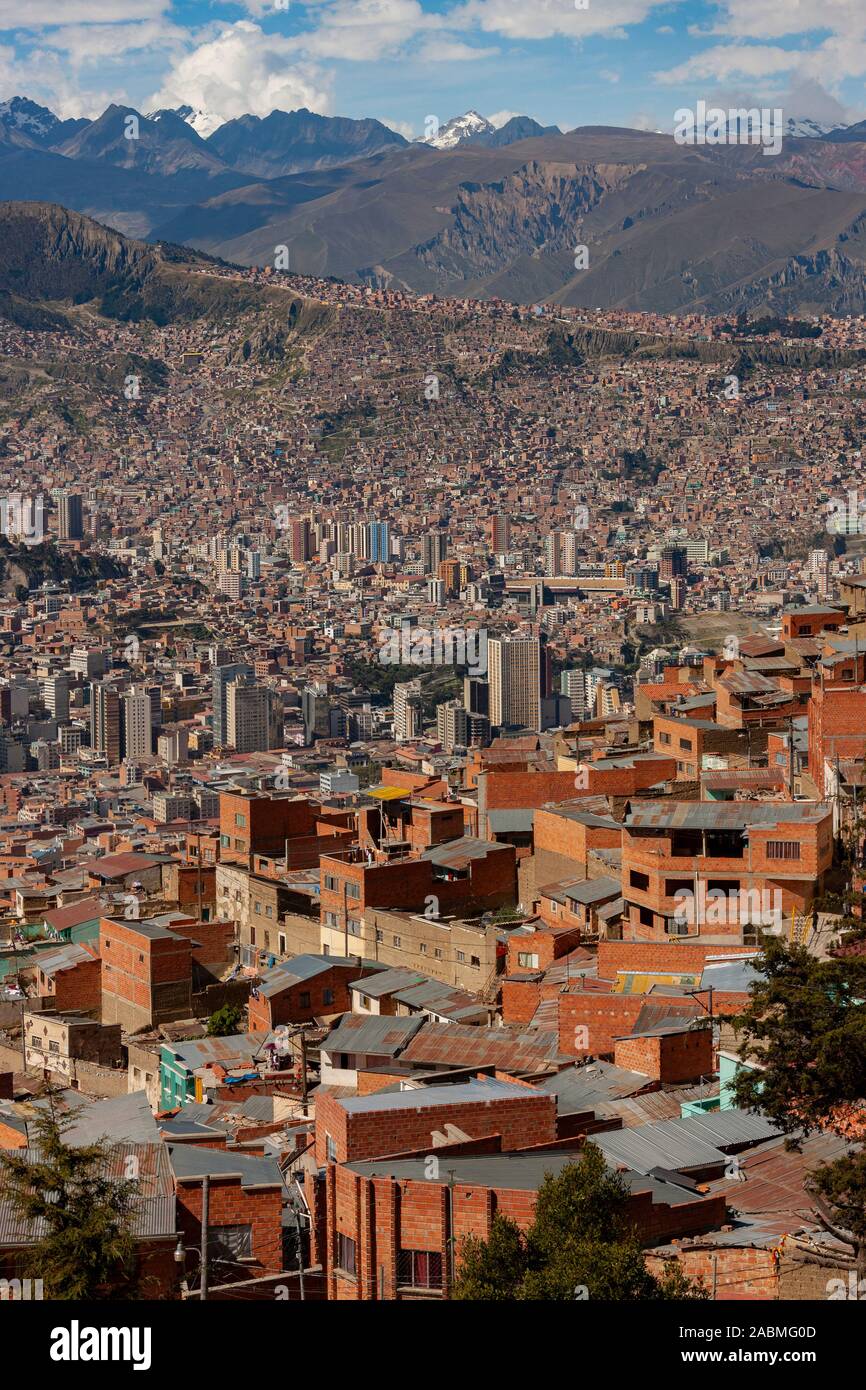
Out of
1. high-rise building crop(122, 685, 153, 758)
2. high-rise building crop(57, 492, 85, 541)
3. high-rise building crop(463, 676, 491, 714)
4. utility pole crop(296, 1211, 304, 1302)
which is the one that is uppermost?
high-rise building crop(57, 492, 85, 541)

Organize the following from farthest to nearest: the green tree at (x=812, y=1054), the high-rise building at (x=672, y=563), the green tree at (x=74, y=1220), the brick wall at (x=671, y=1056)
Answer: the high-rise building at (x=672, y=563) → the brick wall at (x=671, y=1056) → the green tree at (x=812, y=1054) → the green tree at (x=74, y=1220)

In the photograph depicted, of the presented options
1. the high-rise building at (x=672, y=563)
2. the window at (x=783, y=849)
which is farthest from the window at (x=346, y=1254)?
the high-rise building at (x=672, y=563)

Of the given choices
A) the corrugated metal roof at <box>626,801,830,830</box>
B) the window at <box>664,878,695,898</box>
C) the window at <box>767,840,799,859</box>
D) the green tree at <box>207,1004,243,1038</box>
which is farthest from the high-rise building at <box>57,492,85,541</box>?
the window at <box>767,840,799,859</box>

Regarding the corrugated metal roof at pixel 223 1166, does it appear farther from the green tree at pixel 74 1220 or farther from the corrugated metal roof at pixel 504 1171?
the green tree at pixel 74 1220

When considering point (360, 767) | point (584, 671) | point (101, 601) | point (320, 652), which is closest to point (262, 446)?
point (101, 601)

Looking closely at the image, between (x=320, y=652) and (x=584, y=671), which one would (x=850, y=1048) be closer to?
(x=584, y=671)

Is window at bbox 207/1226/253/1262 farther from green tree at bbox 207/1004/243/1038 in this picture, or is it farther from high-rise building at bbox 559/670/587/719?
high-rise building at bbox 559/670/587/719
